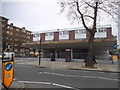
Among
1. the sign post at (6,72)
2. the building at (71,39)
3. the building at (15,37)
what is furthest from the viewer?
the building at (15,37)

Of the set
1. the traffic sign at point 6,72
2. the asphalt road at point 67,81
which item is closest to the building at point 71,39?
the asphalt road at point 67,81

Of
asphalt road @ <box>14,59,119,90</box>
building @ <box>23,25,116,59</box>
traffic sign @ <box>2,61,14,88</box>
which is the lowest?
asphalt road @ <box>14,59,119,90</box>

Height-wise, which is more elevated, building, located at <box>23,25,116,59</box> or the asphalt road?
building, located at <box>23,25,116,59</box>

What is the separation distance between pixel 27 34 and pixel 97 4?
53.5 metres

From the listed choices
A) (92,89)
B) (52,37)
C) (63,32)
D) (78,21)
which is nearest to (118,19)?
(78,21)

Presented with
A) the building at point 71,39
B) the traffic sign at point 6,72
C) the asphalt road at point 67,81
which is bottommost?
the asphalt road at point 67,81

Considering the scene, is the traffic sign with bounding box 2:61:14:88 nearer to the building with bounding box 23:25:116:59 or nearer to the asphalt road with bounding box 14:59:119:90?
the asphalt road with bounding box 14:59:119:90

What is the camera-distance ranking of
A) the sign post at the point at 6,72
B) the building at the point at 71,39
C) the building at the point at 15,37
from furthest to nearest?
the building at the point at 15,37 < the building at the point at 71,39 < the sign post at the point at 6,72

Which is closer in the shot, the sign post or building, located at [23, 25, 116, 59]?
the sign post

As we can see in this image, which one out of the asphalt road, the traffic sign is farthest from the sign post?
the asphalt road

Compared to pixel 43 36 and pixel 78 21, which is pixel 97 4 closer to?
pixel 78 21

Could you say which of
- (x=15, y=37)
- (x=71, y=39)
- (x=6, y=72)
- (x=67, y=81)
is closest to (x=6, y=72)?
(x=6, y=72)

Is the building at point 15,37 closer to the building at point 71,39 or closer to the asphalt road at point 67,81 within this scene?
the building at point 71,39

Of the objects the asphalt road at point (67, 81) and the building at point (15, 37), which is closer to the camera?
the asphalt road at point (67, 81)
